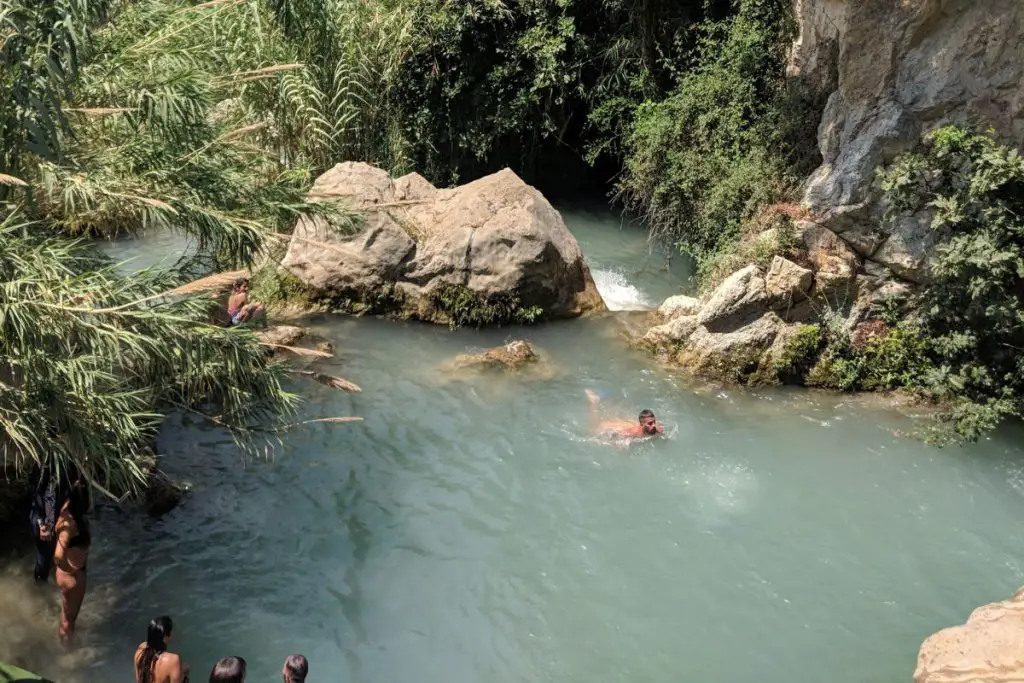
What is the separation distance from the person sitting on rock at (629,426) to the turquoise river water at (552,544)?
17 cm

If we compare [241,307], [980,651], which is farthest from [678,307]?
[980,651]

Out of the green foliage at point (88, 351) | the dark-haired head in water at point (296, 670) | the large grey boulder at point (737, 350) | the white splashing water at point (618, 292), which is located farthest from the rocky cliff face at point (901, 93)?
the dark-haired head in water at point (296, 670)

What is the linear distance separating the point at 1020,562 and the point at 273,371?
6989 millimetres

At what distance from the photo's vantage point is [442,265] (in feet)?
41.0

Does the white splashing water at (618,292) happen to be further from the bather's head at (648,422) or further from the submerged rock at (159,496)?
the submerged rock at (159,496)

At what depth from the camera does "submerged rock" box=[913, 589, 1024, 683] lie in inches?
248

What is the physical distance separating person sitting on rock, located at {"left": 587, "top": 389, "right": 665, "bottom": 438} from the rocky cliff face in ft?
12.5

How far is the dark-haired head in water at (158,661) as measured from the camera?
5.91 meters

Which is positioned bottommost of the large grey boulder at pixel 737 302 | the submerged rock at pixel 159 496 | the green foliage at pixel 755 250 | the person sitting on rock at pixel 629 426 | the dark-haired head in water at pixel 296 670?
the submerged rock at pixel 159 496

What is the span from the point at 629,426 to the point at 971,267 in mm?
4360

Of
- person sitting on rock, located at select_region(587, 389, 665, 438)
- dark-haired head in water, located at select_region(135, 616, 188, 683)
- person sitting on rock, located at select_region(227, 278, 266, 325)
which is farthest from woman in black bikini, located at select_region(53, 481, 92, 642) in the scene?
person sitting on rock, located at select_region(587, 389, 665, 438)

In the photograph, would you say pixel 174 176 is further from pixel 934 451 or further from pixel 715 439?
pixel 934 451

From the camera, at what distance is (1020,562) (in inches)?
327

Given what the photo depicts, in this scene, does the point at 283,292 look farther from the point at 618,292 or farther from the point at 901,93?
the point at 901,93
